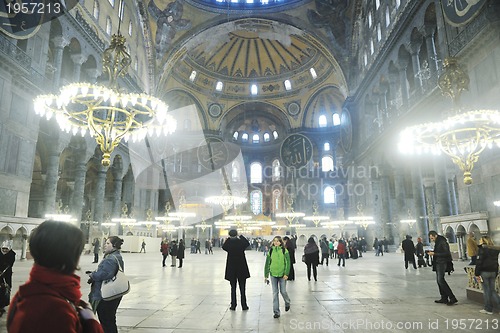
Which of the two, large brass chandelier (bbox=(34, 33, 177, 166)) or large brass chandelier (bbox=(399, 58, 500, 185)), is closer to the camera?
large brass chandelier (bbox=(34, 33, 177, 166))

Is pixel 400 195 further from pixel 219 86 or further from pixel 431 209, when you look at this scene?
pixel 219 86

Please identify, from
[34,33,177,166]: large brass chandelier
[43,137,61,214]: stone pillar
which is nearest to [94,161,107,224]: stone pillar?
[43,137,61,214]: stone pillar

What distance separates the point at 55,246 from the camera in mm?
1343

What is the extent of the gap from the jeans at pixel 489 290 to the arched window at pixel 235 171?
Result: 3412 centimetres

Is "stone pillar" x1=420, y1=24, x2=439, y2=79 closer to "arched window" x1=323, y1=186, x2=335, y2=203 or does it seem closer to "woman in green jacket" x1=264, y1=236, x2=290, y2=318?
"woman in green jacket" x1=264, y1=236, x2=290, y2=318

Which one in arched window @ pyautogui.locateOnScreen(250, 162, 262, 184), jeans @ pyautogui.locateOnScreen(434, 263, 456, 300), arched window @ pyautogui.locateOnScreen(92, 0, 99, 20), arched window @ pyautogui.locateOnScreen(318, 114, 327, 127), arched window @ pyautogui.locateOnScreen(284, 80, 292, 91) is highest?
arched window @ pyautogui.locateOnScreen(284, 80, 292, 91)

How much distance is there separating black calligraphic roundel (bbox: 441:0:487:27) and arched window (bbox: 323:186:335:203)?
24001mm

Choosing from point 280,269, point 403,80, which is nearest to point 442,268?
point 280,269

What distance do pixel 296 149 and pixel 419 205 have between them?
15284 millimetres

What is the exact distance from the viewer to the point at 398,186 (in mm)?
19203

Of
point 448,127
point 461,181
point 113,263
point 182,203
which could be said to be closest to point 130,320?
point 113,263

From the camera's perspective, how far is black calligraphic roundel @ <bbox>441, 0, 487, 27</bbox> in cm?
1029

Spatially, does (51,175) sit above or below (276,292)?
above

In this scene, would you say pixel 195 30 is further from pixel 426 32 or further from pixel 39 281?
pixel 39 281
